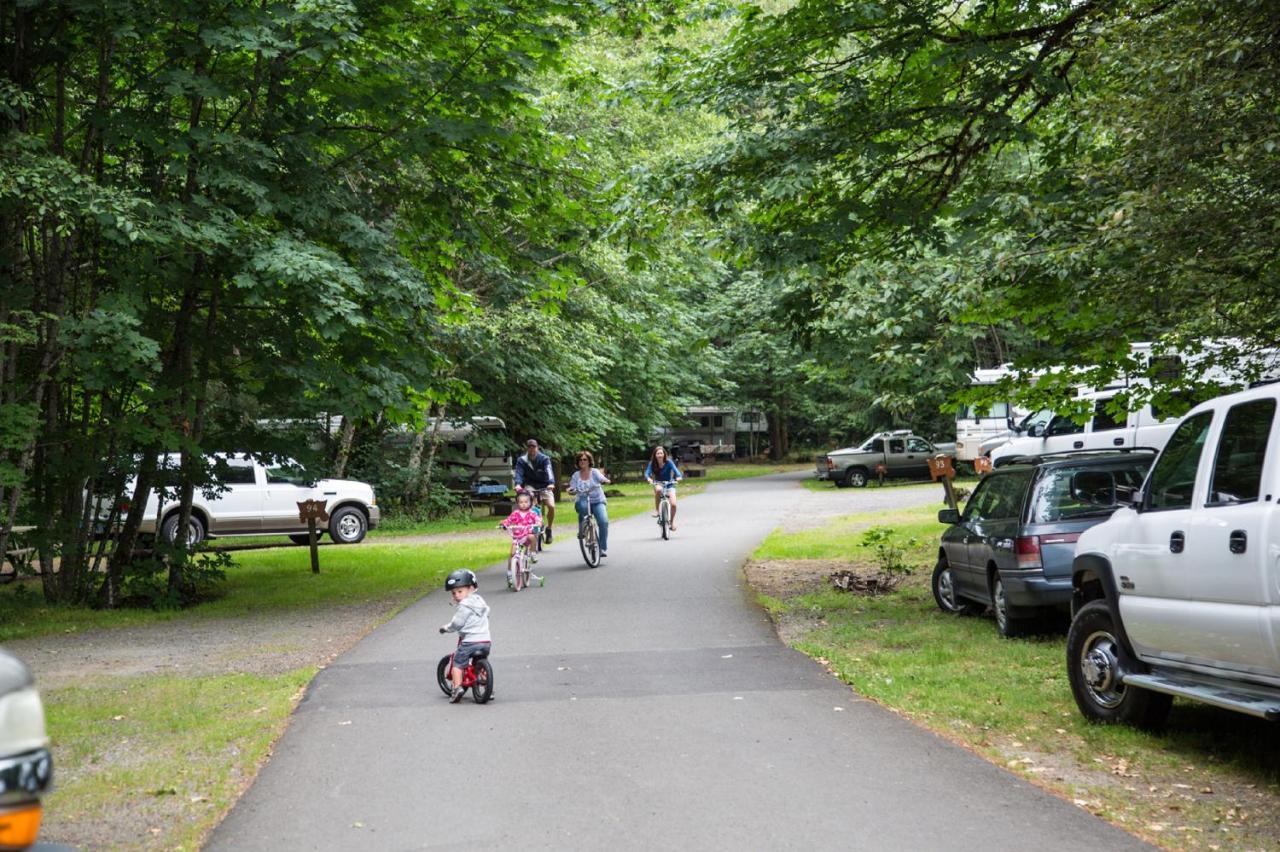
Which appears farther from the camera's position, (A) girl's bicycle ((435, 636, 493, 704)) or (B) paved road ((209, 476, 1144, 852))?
(A) girl's bicycle ((435, 636, 493, 704))

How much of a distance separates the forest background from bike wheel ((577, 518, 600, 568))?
2.80 m

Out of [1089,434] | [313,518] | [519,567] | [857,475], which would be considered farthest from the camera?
[857,475]

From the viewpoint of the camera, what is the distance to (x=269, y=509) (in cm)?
2641

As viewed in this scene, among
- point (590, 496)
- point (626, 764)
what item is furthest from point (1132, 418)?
point (626, 764)

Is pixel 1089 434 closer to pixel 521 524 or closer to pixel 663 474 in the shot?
pixel 663 474

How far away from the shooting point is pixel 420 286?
14844 millimetres

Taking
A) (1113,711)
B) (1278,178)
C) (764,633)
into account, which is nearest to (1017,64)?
(1278,178)

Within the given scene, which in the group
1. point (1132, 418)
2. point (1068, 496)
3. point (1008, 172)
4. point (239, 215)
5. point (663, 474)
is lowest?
point (663, 474)

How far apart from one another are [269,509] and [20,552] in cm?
899

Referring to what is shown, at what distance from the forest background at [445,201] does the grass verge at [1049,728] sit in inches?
107

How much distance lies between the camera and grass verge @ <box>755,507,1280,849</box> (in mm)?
6188

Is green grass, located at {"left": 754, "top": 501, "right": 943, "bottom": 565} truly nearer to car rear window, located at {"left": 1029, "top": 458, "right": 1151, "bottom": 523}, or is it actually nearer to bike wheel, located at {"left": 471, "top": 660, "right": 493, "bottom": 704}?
car rear window, located at {"left": 1029, "top": 458, "right": 1151, "bottom": 523}

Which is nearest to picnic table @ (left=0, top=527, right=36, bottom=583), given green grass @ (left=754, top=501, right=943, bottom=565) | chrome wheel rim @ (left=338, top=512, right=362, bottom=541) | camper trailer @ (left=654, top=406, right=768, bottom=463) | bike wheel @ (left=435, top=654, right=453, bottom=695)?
bike wheel @ (left=435, top=654, right=453, bottom=695)

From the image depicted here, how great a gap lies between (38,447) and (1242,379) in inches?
551
